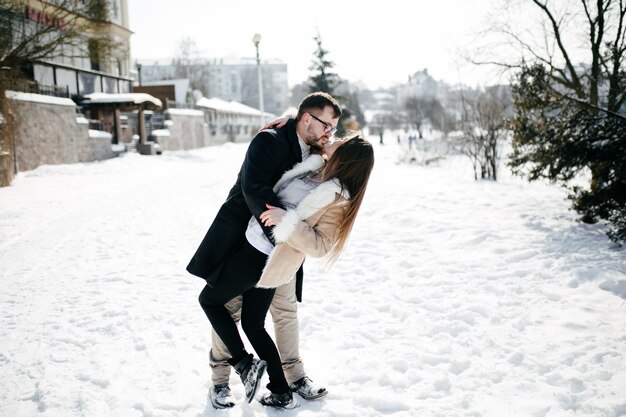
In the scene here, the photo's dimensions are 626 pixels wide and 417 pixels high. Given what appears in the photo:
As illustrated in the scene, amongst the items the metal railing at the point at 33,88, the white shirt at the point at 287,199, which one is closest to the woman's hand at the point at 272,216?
the white shirt at the point at 287,199

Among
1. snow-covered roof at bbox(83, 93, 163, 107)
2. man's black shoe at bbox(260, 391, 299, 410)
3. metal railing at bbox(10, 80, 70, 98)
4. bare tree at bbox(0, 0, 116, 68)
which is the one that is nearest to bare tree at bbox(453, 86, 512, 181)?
man's black shoe at bbox(260, 391, 299, 410)

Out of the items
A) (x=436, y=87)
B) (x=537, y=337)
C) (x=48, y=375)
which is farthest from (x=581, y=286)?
(x=436, y=87)

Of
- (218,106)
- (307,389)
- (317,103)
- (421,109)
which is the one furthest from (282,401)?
(421,109)

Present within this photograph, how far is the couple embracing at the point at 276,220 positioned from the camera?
240 cm

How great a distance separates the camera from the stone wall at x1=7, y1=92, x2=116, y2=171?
49.2 feet

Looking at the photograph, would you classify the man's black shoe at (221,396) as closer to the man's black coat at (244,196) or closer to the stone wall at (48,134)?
the man's black coat at (244,196)

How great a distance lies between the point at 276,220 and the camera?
2.33 meters

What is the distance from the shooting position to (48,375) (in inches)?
125

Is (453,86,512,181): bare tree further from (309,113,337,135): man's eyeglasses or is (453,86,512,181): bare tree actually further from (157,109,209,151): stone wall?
(157,109,209,151): stone wall

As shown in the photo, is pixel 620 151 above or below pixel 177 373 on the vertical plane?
above

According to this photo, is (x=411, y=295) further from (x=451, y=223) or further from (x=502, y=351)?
(x=451, y=223)

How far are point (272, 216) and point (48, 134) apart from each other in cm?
1786

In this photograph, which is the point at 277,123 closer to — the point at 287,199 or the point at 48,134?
the point at 287,199

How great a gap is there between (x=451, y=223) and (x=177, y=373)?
6277 mm
